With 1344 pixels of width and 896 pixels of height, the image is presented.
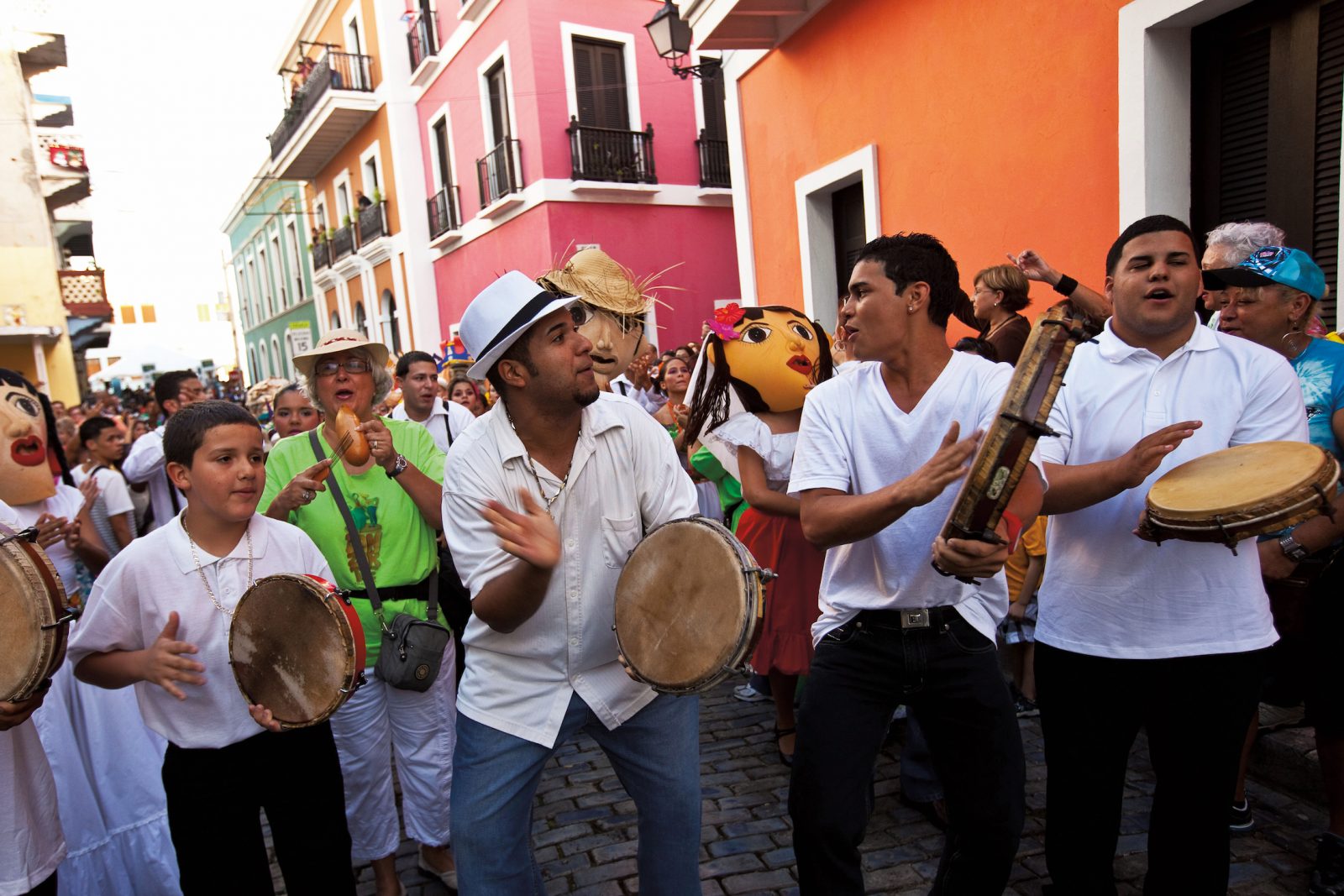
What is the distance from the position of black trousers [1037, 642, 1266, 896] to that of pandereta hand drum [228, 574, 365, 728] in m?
2.10

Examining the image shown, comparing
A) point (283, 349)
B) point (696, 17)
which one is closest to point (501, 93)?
point (696, 17)

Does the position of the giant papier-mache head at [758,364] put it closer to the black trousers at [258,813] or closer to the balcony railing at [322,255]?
the black trousers at [258,813]

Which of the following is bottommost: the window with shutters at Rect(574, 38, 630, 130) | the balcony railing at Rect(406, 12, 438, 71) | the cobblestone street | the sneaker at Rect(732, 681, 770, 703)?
the sneaker at Rect(732, 681, 770, 703)

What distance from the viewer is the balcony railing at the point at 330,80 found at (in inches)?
818

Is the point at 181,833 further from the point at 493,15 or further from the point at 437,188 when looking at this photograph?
the point at 437,188

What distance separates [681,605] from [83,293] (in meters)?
28.0

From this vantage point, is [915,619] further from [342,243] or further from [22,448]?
[342,243]

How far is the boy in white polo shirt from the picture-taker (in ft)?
8.42

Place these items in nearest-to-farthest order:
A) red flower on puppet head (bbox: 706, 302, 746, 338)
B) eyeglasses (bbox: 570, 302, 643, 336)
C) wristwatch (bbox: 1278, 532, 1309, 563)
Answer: wristwatch (bbox: 1278, 532, 1309, 563), eyeglasses (bbox: 570, 302, 643, 336), red flower on puppet head (bbox: 706, 302, 746, 338)

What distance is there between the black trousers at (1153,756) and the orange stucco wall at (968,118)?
3.94 metres

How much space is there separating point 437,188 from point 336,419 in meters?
17.2

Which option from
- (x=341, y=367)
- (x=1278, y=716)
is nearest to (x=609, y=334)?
(x=341, y=367)

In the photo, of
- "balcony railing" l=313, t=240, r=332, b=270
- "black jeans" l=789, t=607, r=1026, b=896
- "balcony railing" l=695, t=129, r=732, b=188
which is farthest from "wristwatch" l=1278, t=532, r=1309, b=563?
"balcony railing" l=313, t=240, r=332, b=270

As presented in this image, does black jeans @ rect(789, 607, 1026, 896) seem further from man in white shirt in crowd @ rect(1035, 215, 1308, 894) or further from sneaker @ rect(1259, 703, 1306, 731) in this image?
sneaker @ rect(1259, 703, 1306, 731)
